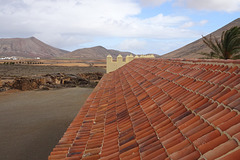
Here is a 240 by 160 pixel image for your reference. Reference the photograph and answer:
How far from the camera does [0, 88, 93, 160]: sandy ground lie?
29.7 feet

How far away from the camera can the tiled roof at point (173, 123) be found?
2.10 metres

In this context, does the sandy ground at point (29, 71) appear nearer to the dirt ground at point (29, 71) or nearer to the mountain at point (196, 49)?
the dirt ground at point (29, 71)

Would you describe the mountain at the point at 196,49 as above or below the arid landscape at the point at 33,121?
above

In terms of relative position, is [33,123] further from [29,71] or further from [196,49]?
[196,49]

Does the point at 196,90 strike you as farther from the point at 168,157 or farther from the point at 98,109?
the point at 98,109

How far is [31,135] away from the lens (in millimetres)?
10773

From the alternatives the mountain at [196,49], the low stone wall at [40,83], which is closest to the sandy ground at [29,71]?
the low stone wall at [40,83]

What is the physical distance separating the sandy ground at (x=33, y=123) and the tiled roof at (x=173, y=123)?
522 cm

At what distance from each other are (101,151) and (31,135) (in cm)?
876

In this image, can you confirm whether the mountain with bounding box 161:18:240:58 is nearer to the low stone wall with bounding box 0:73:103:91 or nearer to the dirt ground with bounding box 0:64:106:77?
the dirt ground with bounding box 0:64:106:77

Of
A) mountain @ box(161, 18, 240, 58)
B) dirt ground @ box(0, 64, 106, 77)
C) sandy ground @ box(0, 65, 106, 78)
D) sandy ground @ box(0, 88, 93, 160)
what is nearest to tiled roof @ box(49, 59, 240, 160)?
sandy ground @ box(0, 88, 93, 160)

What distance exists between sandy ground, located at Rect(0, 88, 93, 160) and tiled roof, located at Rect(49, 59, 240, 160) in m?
5.22

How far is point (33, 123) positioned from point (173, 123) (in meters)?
11.5

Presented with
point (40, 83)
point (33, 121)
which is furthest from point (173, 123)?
point (40, 83)
